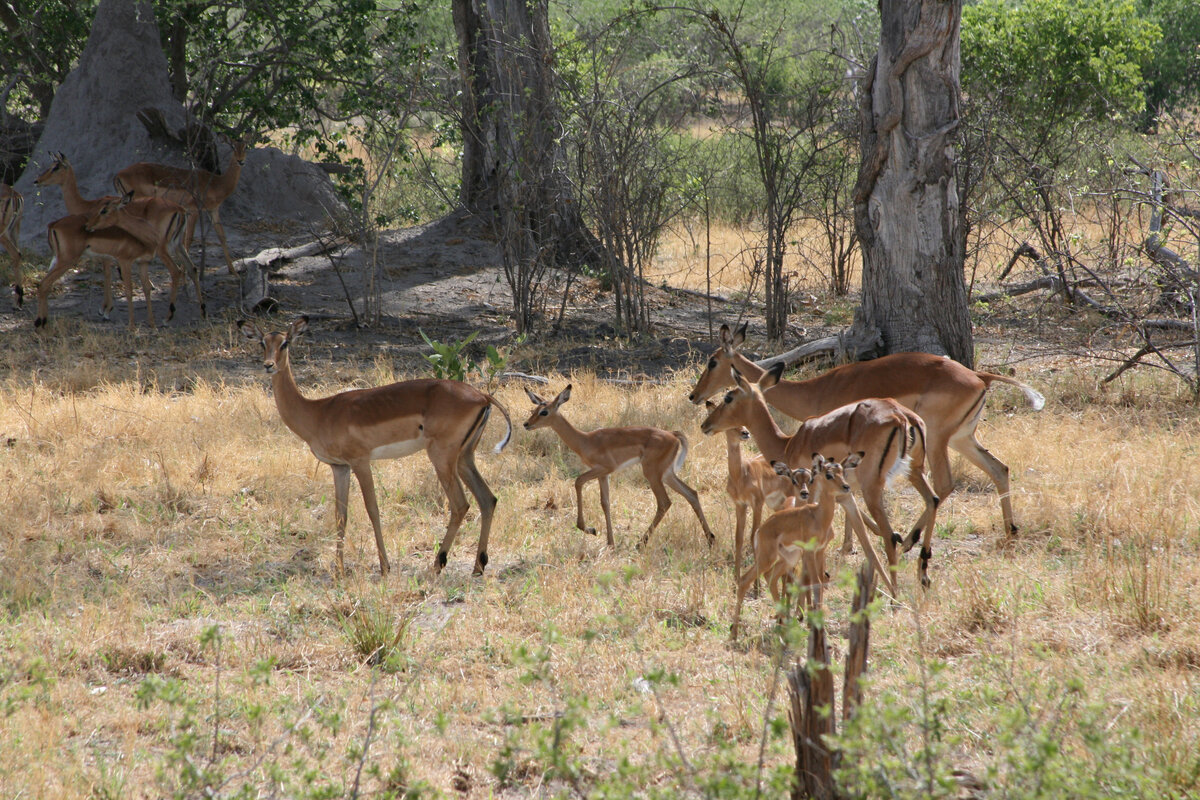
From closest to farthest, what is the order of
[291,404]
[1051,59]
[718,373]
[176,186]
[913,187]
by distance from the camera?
[291,404], [718,373], [913,187], [176,186], [1051,59]

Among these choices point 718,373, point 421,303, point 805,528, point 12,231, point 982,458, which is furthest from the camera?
point 421,303

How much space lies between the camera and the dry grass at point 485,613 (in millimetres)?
3393

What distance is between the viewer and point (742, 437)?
5.61m

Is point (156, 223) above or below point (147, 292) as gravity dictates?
above

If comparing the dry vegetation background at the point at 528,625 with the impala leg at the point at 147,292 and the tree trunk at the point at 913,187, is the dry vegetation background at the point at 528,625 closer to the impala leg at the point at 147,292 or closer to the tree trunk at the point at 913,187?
the tree trunk at the point at 913,187

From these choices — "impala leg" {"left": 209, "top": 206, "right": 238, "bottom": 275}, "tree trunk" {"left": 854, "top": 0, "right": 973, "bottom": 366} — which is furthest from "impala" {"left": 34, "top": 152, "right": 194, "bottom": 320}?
"tree trunk" {"left": 854, "top": 0, "right": 973, "bottom": 366}

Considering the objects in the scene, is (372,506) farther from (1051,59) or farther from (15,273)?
(1051,59)

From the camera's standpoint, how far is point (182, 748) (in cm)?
280

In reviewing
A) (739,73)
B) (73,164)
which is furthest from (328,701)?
(73,164)

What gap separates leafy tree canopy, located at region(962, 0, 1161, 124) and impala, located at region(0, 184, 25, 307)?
34.3ft

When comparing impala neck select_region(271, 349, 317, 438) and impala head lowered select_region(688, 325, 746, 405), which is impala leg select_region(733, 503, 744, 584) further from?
impala neck select_region(271, 349, 317, 438)

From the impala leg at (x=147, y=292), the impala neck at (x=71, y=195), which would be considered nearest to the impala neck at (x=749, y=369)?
the impala leg at (x=147, y=292)

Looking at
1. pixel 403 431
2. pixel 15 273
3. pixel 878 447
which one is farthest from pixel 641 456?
pixel 15 273

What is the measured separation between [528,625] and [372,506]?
1.17 metres
